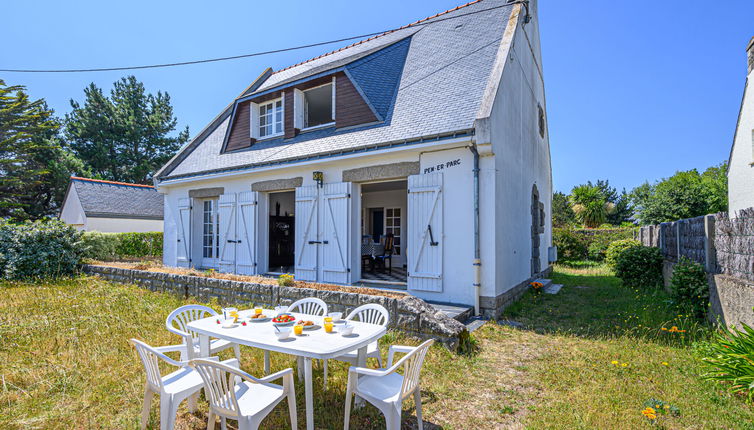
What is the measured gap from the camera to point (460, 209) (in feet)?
20.3

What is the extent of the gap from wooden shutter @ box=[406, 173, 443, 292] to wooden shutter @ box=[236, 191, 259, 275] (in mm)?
4457

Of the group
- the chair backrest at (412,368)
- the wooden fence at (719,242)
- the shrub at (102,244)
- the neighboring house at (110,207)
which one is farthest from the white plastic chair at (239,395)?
the neighboring house at (110,207)

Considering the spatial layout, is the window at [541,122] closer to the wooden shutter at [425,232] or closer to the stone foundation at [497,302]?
the stone foundation at [497,302]

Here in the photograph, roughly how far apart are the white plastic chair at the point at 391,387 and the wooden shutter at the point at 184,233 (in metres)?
9.38

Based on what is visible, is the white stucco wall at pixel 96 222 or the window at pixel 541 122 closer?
the window at pixel 541 122

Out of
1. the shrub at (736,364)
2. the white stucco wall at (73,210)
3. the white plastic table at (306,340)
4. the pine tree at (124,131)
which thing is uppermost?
the pine tree at (124,131)

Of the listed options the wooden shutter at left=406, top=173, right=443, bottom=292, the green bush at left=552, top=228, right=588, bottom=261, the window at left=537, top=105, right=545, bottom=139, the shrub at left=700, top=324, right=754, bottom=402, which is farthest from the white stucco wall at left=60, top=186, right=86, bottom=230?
the shrub at left=700, top=324, right=754, bottom=402

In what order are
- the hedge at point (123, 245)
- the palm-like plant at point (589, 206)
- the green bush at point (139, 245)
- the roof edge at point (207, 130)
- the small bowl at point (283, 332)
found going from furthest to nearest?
the palm-like plant at point (589, 206) → the green bush at point (139, 245) → the hedge at point (123, 245) → the roof edge at point (207, 130) → the small bowl at point (283, 332)

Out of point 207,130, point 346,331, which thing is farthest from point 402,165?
point 207,130

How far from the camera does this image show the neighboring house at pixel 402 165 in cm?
619

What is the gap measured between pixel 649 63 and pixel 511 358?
14255mm

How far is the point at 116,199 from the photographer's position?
20016 millimetres

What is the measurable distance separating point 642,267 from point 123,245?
63.6 ft

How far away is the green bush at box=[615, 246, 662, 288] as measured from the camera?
8.67 metres
